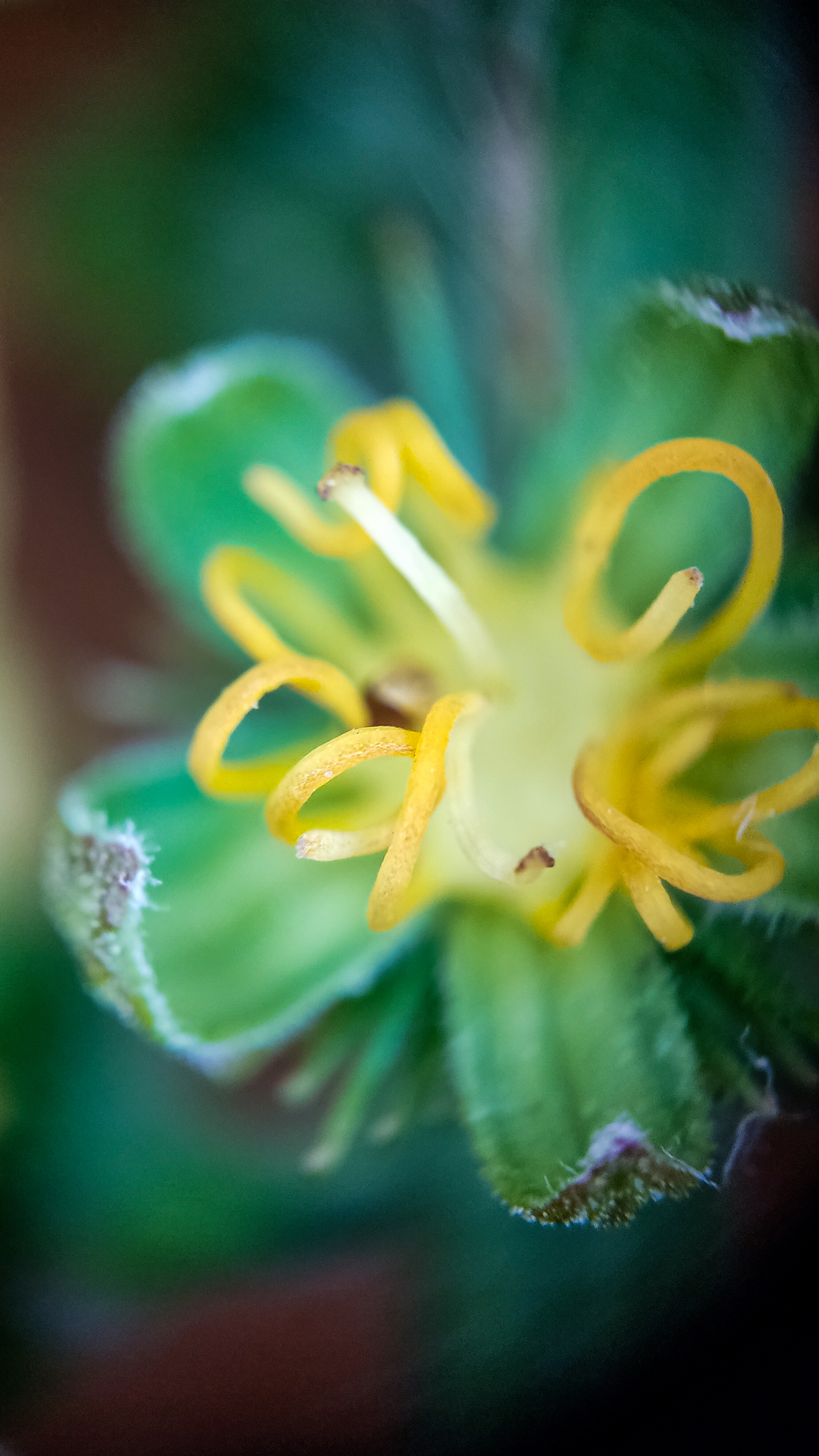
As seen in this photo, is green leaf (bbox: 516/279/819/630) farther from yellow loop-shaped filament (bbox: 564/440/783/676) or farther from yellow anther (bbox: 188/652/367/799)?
yellow anther (bbox: 188/652/367/799)

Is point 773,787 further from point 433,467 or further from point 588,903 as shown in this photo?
point 433,467

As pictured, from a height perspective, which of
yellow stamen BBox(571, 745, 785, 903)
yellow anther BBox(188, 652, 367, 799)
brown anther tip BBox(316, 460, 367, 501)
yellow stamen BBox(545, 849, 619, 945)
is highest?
brown anther tip BBox(316, 460, 367, 501)

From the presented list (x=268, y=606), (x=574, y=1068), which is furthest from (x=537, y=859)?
(x=268, y=606)

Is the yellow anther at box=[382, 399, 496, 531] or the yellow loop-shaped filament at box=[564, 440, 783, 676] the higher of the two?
the yellow anther at box=[382, 399, 496, 531]

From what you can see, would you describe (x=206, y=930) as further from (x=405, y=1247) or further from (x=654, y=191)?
(x=654, y=191)

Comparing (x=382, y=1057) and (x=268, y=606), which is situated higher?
(x=268, y=606)

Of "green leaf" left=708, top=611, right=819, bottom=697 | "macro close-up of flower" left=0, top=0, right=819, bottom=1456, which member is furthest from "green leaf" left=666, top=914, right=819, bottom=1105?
"green leaf" left=708, top=611, right=819, bottom=697
